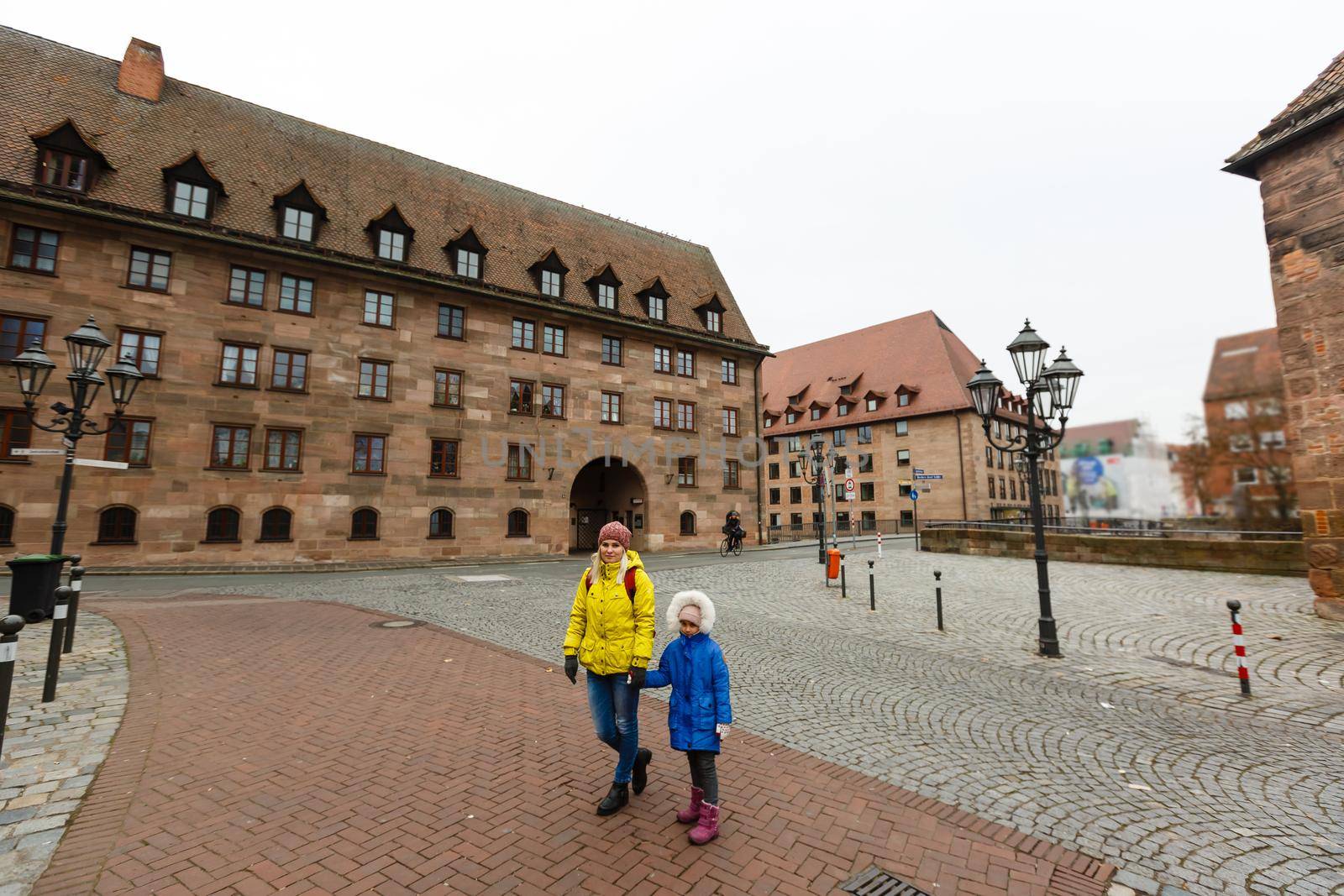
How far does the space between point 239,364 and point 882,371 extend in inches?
1797

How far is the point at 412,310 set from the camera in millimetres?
23547

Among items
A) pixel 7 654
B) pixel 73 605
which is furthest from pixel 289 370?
pixel 7 654

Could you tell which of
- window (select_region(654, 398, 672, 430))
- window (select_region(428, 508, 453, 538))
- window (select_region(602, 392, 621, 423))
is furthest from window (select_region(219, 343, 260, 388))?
window (select_region(654, 398, 672, 430))

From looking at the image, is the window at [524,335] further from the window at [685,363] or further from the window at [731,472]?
the window at [731,472]

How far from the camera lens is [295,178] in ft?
77.5

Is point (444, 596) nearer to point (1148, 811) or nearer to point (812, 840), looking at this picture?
point (812, 840)

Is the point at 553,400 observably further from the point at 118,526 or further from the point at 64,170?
the point at 64,170

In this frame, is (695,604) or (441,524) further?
(441,524)

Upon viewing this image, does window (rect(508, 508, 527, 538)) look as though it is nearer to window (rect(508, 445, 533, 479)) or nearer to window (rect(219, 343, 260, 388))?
window (rect(508, 445, 533, 479))

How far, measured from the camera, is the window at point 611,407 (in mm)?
27812

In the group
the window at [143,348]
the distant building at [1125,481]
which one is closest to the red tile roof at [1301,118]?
the window at [143,348]

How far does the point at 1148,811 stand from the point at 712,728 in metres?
3.27

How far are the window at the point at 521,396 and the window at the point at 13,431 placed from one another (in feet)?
47.3

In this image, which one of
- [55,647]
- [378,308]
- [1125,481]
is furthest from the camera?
[1125,481]
